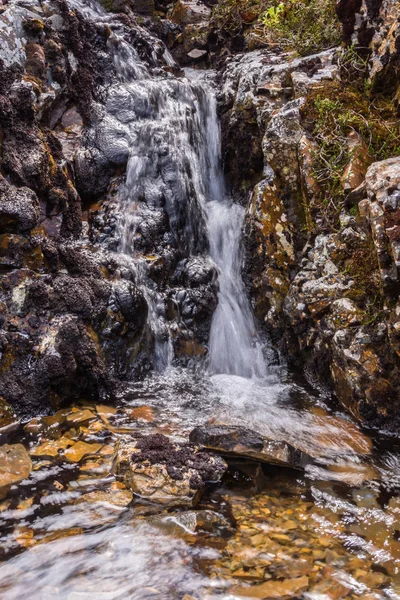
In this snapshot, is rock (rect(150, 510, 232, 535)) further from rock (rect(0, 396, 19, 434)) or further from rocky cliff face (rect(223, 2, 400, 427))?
rocky cliff face (rect(223, 2, 400, 427))

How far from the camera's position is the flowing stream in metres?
2.57

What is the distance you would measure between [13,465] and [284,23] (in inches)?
379

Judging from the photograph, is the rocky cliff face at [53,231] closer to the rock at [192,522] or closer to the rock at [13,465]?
the rock at [13,465]

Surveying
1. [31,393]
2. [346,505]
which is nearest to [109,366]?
[31,393]

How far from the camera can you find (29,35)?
682 cm

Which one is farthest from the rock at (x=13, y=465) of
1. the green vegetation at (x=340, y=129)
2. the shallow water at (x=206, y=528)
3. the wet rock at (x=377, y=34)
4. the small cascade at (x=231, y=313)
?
the wet rock at (x=377, y=34)

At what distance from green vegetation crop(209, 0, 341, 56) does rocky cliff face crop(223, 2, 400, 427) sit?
65cm

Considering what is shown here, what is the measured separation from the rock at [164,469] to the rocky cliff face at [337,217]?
2.00 m

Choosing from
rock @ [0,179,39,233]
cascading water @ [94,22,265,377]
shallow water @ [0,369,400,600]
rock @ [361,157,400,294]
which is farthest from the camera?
cascading water @ [94,22,265,377]

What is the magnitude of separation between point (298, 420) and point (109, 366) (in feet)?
7.78

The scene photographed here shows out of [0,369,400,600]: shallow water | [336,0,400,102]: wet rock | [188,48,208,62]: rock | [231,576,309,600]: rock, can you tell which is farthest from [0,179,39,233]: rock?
[188,48,208,62]: rock

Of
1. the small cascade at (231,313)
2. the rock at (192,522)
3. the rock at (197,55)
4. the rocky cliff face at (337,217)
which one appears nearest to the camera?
the rock at (192,522)

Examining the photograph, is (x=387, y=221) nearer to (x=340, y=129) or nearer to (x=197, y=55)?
(x=340, y=129)

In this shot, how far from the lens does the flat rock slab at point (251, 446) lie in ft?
12.2
